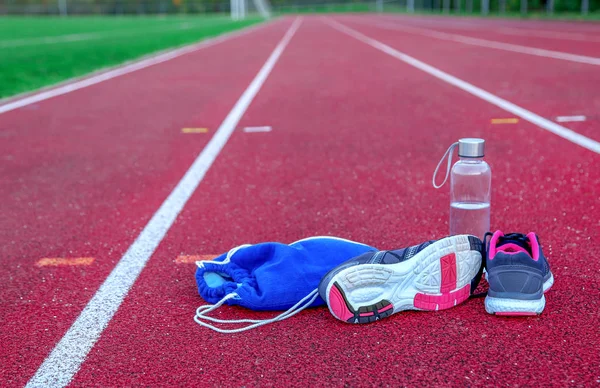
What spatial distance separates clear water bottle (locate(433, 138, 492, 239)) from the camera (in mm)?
3729

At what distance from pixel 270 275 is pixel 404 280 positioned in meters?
0.62

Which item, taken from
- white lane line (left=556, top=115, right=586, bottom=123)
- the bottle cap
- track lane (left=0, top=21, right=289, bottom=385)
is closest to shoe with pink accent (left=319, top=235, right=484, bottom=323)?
the bottle cap

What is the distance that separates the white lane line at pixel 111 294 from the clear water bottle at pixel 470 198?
5.74 feet

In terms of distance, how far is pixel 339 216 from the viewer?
4.36 meters

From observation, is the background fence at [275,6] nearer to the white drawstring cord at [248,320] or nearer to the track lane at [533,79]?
the track lane at [533,79]

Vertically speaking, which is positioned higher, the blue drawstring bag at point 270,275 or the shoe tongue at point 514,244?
the shoe tongue at point 514,244

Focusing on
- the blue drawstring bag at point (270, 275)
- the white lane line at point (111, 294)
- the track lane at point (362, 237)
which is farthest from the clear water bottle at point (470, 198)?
the white lane line at point (111, 294)

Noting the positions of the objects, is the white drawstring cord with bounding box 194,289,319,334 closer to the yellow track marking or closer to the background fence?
the yellow track marking

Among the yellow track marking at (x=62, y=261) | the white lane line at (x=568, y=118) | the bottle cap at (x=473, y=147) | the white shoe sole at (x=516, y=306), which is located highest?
the bottle cap at (x=473, y=147)

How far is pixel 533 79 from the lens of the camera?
10.4m

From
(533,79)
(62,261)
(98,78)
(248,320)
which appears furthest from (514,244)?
(98,78)

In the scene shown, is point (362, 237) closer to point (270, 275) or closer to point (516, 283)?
point (270, 275)

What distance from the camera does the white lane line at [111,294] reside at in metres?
2.57

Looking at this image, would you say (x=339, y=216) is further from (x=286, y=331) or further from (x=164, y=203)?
(x=286, y=331)
